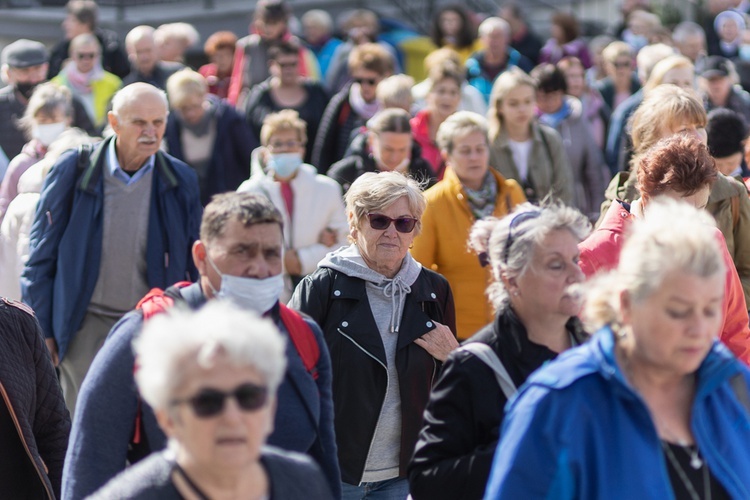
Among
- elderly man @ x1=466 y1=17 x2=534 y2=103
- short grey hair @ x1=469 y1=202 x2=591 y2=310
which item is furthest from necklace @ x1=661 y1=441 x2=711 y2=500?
elderly man @ x1=466 y1=17 x2=534 y2=103

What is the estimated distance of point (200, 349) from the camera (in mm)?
3260

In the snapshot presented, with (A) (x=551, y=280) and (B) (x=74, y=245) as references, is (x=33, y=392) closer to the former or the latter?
(A) (x=551, y=280)

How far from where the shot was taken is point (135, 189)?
724 centimetres

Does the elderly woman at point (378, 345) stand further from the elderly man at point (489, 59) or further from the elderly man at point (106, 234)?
the elderly man at point (489, 59)

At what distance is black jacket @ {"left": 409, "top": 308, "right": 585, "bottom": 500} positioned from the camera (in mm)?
4176

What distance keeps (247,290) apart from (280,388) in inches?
12.7

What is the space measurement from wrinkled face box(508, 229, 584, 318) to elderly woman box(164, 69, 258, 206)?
21.3 ft

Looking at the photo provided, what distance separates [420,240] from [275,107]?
4.91 m

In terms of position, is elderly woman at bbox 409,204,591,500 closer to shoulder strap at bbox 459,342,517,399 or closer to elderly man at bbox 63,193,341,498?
shoulder strap at bbox 459,342,517,399

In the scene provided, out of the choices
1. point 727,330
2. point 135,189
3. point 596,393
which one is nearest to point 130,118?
point 135,189

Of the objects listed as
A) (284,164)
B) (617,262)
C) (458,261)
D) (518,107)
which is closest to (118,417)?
(617,262)

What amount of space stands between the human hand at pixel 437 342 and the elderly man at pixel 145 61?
7.96 meters

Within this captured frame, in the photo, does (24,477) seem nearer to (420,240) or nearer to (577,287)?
(577,287)

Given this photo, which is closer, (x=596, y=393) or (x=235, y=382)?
(x=235, y=382)
